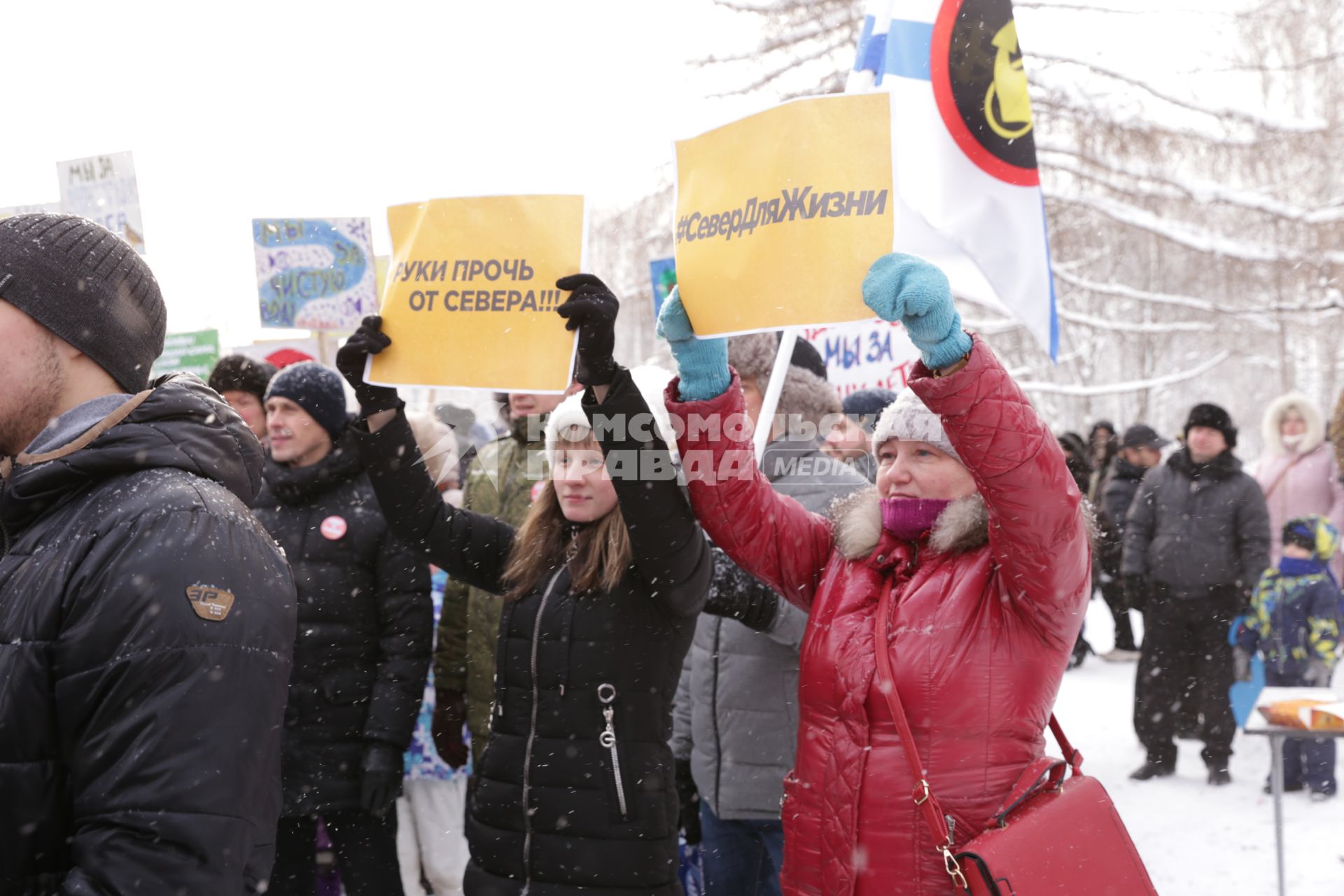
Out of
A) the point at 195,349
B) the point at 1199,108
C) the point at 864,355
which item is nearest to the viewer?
the point at 864,355

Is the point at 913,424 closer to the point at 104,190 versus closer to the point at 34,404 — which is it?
the point at 34,404

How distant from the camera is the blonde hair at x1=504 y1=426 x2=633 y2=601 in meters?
2.85

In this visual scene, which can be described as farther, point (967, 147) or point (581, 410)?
point (967, 147)

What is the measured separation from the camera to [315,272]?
541 cm

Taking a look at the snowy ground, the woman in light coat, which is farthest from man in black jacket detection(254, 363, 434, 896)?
the woman in light coat

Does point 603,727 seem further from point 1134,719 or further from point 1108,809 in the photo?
point 1134,719

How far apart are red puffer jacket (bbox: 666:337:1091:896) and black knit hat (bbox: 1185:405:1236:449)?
521 cm

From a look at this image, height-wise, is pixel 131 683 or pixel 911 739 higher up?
pixel 131 683

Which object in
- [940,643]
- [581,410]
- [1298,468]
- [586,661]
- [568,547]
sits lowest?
[1298,468]

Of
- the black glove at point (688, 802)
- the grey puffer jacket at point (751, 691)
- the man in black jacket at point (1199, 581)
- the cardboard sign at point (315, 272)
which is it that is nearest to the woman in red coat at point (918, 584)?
the grey puffer jacket at point (751, 691)

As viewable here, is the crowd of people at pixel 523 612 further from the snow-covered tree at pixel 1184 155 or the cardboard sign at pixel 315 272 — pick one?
the snow-covered tree at pixel 1184 155

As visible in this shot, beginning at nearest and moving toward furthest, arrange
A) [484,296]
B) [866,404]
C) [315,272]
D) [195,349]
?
[484,296] < [866,404] < [315,272] < [195,349]

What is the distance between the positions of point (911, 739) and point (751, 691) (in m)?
1.14

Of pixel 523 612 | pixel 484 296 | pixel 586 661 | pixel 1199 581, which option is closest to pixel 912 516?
pixel 586 661
